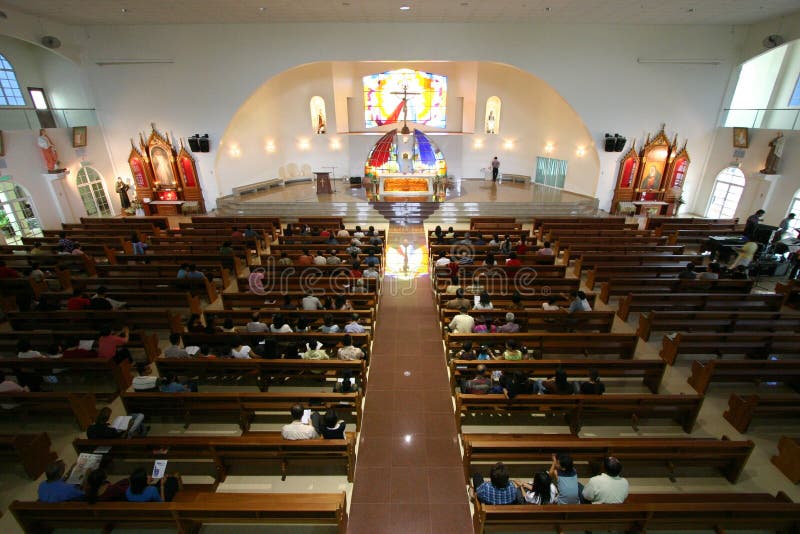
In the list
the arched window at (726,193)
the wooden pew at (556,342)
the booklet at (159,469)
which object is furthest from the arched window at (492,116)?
the booklet at (159,469)

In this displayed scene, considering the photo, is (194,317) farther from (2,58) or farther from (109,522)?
(2,58)

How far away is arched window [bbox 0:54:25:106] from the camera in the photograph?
12.8 metres

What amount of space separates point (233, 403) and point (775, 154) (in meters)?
16.9

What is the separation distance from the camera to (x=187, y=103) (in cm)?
1467

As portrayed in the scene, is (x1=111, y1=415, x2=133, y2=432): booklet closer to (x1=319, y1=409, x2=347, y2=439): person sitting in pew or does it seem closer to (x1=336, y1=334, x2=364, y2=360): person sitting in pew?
(x1=319, y1=409, x2=347, y2=439): person sitting in pew

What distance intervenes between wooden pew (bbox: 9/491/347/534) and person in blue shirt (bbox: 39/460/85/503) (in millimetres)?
102

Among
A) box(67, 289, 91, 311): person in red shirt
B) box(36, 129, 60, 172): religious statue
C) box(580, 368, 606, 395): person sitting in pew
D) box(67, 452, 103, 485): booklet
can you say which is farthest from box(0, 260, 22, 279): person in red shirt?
box(580, 368, 606, 395): person sitting in pew

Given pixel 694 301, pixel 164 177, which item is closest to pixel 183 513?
pixel 694 301

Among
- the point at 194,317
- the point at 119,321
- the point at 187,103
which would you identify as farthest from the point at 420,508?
the point at 187,103

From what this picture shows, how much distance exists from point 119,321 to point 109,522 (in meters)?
4.08

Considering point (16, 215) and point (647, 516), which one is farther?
point (16, 215)

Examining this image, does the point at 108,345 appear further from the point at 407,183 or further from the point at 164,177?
the point at 164,177

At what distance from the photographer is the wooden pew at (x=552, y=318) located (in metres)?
6.52

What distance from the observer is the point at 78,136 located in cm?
1423
